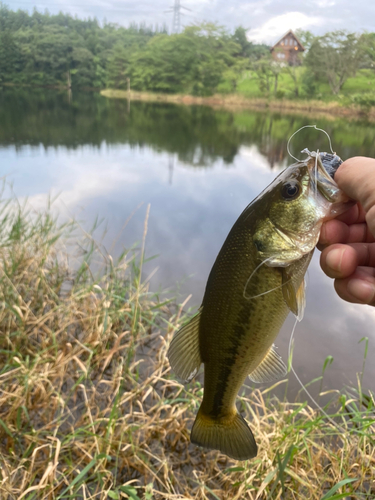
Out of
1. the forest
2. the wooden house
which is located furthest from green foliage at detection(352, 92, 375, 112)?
the wooden house

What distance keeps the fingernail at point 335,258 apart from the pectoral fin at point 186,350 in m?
0.71

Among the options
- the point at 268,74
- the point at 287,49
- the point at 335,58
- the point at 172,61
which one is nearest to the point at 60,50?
the point at 172,61

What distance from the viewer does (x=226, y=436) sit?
150 cm

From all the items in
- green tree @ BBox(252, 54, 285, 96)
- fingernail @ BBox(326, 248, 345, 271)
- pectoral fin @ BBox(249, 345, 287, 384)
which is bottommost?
pectoral fin @ BBox(249, 345, 287, 384)

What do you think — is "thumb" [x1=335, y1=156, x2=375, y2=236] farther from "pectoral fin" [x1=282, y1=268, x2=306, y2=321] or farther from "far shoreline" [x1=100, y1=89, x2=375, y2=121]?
"far shoreline" [x1=100, y1=89, x2=375, y2=121]

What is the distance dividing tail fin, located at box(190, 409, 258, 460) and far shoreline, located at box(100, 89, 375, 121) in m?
30.1

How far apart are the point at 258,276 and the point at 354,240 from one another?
0.83 meters

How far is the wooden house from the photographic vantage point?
40.9 m

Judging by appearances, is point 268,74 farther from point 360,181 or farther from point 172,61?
point 360,181

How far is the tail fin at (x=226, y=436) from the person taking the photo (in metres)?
1.43

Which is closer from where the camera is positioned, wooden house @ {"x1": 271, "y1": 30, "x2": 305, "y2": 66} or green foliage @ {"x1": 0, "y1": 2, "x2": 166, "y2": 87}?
green foliage @ {"x1": 0, "y1": 2, "x2": 166, "y2": 87}

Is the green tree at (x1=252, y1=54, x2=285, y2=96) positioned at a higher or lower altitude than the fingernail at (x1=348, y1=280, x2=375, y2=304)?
higher

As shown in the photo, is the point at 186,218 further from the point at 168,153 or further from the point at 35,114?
the point at 35,114

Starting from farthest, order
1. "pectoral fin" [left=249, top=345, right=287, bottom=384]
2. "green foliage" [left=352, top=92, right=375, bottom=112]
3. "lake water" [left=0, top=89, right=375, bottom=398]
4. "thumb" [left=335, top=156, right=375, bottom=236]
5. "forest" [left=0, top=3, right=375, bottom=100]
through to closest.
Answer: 1. "forest" [left=0, top=3, right=375, bottom=100]
2. "green foliage" [left=352, top=92, right=375, bottom=112]
3. "lake water" [left=0, top=89, right=375, bottom=398]
4. "pectoral fin" [left=249, top=345, right=287, bottom=384]
5. "thumb" [left=335, top=156, right=375, bottom=236]
